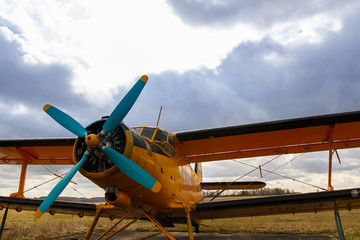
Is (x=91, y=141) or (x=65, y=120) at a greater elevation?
(x=65, y=120)

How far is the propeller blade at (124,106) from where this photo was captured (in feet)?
17.3

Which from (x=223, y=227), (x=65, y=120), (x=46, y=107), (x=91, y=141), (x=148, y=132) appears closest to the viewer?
(x=91, y=141)

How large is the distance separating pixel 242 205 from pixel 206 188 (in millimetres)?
7465

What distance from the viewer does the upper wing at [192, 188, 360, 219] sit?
6507 mm

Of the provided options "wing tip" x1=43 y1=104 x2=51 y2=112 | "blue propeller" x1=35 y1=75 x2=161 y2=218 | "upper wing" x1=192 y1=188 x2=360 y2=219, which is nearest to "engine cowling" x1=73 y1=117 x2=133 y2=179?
"blue propeller" x1=35 y1=75 x2=161 y2=218

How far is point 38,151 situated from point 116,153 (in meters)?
6.74

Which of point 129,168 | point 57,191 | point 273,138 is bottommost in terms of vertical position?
point 57,191

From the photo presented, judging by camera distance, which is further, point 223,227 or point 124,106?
point 223,227

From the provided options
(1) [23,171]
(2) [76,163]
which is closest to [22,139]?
(1) [23,171]

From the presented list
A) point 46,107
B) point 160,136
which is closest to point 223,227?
point 160,136

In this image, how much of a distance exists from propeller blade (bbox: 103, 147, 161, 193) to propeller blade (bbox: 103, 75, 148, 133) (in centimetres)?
53

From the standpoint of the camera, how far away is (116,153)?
5051 mm

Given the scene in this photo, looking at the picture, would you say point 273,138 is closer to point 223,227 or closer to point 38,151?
point 223,227

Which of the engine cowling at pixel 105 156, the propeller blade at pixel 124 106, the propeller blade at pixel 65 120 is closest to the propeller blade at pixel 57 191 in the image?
the engine cowling at pixel 105 156
